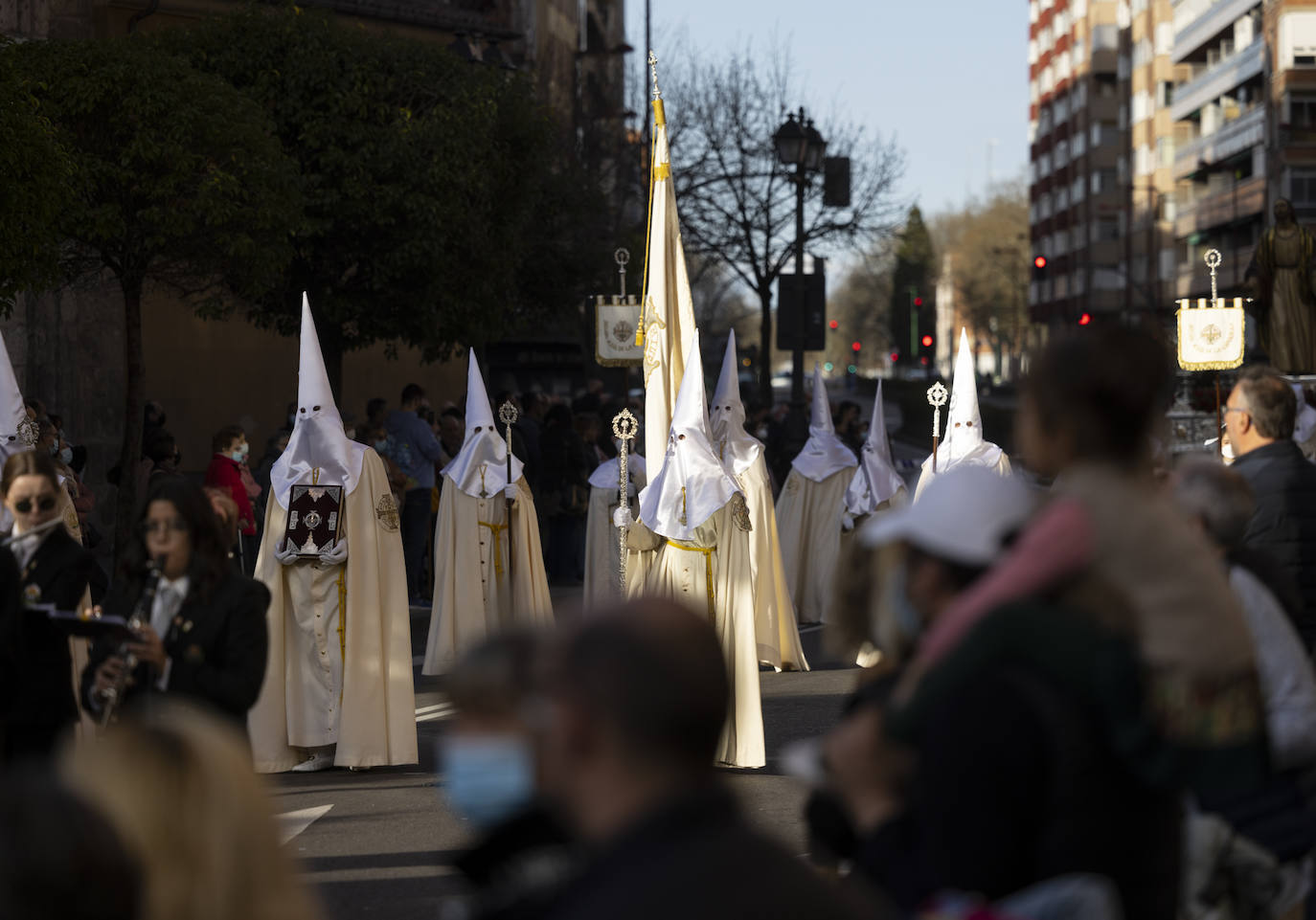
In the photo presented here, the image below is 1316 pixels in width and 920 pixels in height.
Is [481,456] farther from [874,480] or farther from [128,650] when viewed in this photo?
[128,650]

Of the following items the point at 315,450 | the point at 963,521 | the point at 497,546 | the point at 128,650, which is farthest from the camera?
the point at 497,546

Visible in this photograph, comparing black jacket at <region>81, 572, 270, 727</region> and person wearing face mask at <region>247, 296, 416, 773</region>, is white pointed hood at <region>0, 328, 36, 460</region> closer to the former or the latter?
person wearing face mask at <region>247, 296, 416, 773</region>

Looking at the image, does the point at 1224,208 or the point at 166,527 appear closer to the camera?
the point at 166,527

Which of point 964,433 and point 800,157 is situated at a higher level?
point 800,157

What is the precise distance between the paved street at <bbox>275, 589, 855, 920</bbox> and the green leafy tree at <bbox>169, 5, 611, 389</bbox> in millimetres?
13243

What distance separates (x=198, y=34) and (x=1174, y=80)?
66.3 m

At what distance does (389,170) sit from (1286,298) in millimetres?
11572

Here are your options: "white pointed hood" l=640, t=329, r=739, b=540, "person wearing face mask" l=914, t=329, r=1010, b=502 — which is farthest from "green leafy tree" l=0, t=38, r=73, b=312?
"person wearing face mask" l=914, t=329, r=1010, b=502

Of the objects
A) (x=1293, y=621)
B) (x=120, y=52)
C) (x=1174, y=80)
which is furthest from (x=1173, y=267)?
(x=1293, y=621)

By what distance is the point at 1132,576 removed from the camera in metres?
2.90

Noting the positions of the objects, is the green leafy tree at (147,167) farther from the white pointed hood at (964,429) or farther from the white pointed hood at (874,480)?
the white pointed hood at (964,429)

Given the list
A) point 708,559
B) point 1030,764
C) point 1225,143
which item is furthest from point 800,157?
point 1225,143

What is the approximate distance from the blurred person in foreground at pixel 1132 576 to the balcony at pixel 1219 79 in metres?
63.3

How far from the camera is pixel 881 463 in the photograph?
658 inches
